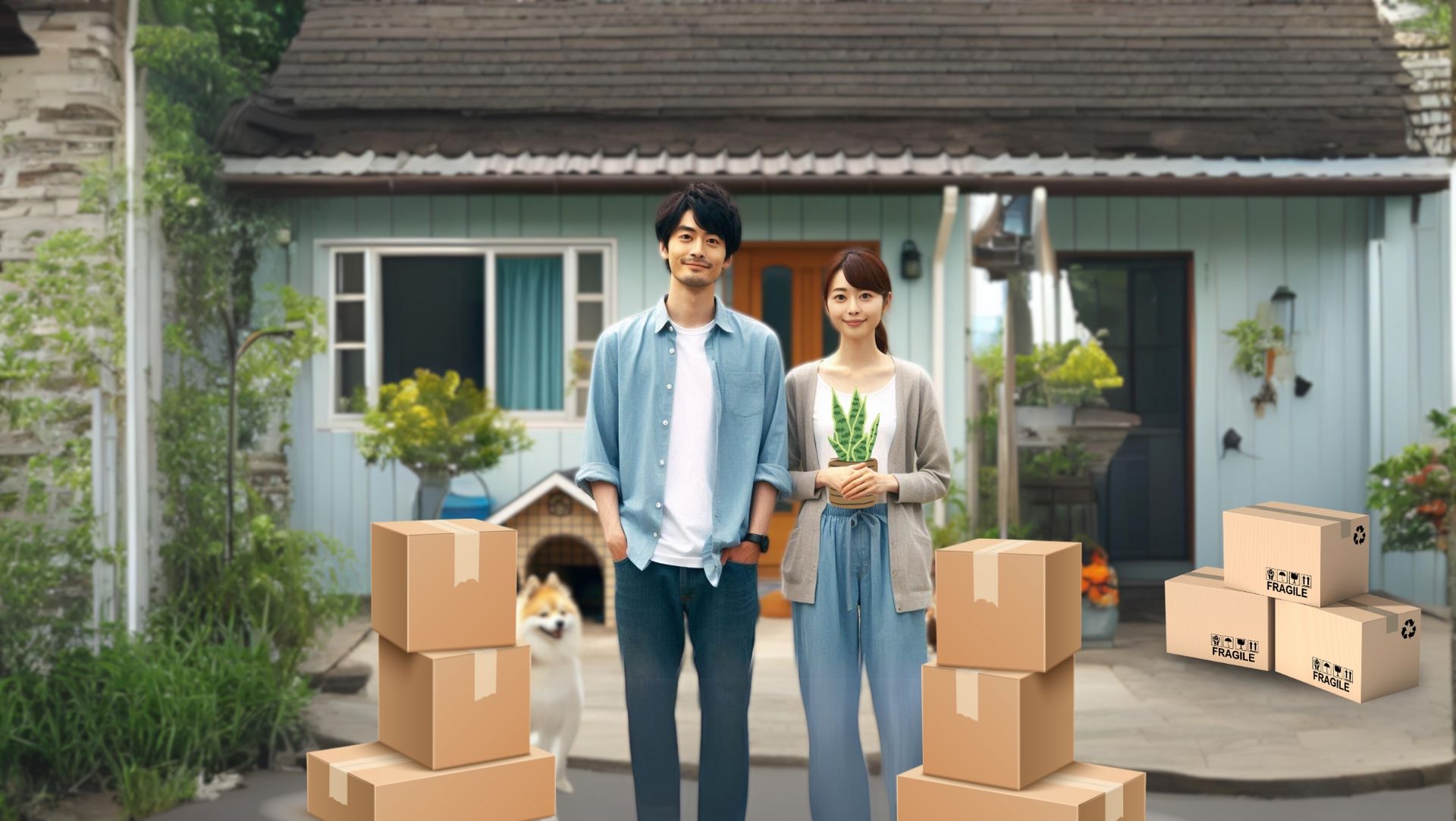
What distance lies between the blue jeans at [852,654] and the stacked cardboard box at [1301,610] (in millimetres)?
640

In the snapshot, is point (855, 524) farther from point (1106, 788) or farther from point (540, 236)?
point (540, 236)

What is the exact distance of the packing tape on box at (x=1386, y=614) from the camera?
2.56 metres

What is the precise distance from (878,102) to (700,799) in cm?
466

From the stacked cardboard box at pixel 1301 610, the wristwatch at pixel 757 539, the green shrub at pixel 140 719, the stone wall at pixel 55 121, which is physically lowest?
the green shrub at pixel 140 719

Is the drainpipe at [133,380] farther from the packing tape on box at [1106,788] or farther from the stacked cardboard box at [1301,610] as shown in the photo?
the stacked cardboard box at [1301,610]

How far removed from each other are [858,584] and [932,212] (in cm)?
408

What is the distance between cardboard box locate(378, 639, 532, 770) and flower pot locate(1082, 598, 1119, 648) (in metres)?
3.60

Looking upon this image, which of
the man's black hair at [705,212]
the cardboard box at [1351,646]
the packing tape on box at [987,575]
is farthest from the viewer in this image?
the man's black hair at [705,212]

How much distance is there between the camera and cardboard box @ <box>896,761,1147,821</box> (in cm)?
231

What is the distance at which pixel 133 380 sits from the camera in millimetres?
4402

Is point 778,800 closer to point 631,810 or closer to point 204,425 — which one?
point 631,810

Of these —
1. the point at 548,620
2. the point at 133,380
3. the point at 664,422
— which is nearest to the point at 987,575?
the point at 664,422

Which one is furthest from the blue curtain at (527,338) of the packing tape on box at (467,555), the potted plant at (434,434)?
the packing tape on box at (467,555)

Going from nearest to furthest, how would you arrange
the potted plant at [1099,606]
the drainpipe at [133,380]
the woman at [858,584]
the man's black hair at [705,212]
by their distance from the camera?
the man's black hair at [705,212] → the woman at [858,584] → the drainpipe at [133,380] → the potted plant at [1099,606]
